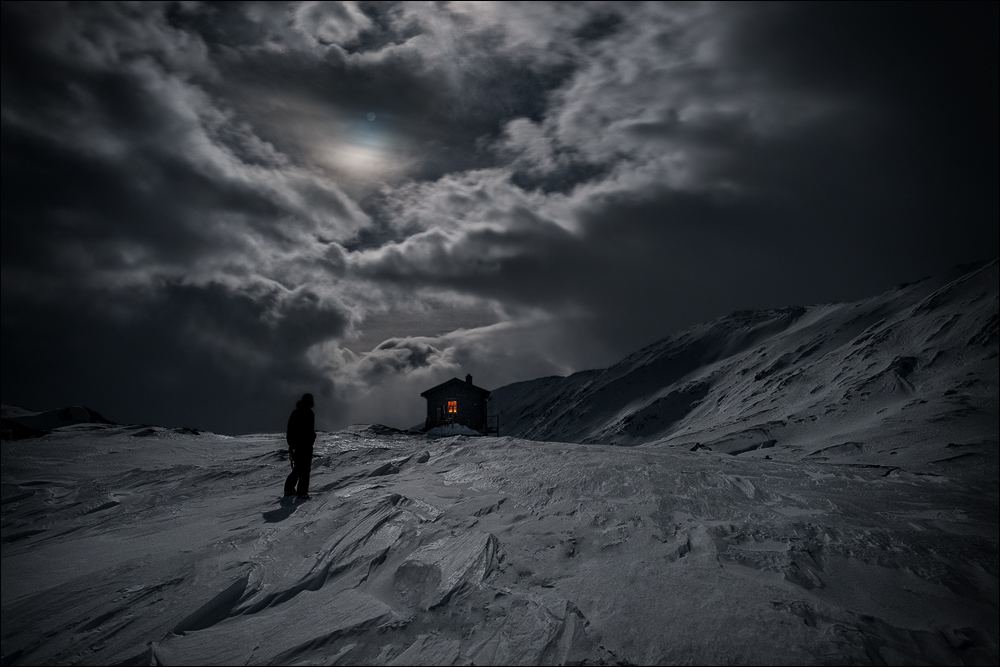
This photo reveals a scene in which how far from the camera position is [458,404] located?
1599 inches

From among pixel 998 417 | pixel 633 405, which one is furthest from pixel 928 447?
pixel 633 405

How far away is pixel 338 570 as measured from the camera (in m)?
5.06

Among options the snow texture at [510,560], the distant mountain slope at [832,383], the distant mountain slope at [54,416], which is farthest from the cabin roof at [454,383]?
the snow texture at [510,560]

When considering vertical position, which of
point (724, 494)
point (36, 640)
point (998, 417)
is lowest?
point (36, 640)

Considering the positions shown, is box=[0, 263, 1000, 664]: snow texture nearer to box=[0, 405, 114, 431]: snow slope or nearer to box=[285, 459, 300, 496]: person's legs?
box=[285, 459, 300, 496]: person's legs

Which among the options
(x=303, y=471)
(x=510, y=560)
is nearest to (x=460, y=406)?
(x=303, y=471)

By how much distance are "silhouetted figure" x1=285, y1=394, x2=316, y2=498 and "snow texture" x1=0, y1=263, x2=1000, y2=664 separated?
669mm

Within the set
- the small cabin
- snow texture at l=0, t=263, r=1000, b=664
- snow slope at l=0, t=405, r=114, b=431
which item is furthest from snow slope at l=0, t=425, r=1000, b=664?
snow slope at l=0, t=405, r=114, b=431

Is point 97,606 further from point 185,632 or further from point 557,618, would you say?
point 557,618

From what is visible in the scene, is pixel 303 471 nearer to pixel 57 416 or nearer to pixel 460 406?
pixel 460 406

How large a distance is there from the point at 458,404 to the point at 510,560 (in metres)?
36.1

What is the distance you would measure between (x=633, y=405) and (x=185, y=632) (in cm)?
8015

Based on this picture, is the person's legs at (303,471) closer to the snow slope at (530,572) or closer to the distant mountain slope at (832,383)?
the snow slope at (530,572)

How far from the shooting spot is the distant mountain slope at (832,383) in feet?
49.8
